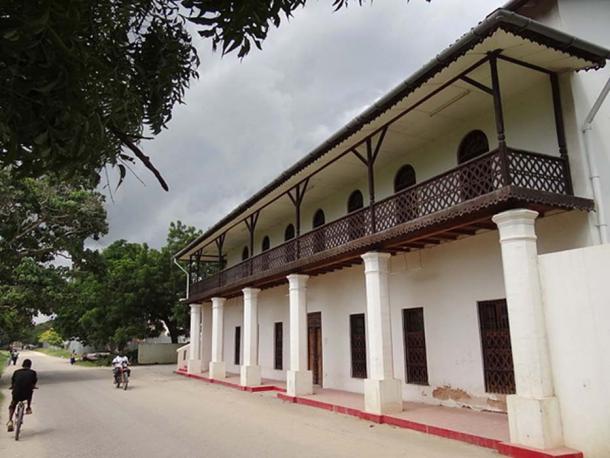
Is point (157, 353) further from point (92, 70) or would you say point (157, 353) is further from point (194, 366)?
point (92, 70)

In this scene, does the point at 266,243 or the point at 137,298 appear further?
the point at 137,298

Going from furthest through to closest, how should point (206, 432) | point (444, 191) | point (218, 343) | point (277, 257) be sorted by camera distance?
point (218, 343)
point (277, 257)
point (206, 432)
point (444, 191)

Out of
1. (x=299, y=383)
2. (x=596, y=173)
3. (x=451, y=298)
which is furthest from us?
(x=299, y=383)


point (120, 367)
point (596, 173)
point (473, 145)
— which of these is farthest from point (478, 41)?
point (120, 367)

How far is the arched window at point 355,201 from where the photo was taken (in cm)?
1509

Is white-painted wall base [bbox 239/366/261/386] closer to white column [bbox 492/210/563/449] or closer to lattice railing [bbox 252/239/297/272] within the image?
lattice railing [bbox 252/239/297/272]

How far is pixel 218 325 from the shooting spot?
21828 millimetres

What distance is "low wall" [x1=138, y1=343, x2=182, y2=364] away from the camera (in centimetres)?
3778

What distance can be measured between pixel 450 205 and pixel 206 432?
638cm

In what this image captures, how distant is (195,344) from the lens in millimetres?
25141

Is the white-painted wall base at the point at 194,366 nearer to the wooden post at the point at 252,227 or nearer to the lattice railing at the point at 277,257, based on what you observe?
the wooden post at the point at 252,227

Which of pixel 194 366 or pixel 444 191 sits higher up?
pixel 444 191

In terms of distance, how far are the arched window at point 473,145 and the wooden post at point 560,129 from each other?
72.5 inches

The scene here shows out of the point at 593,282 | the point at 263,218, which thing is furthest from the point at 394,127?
the point at 263,218
